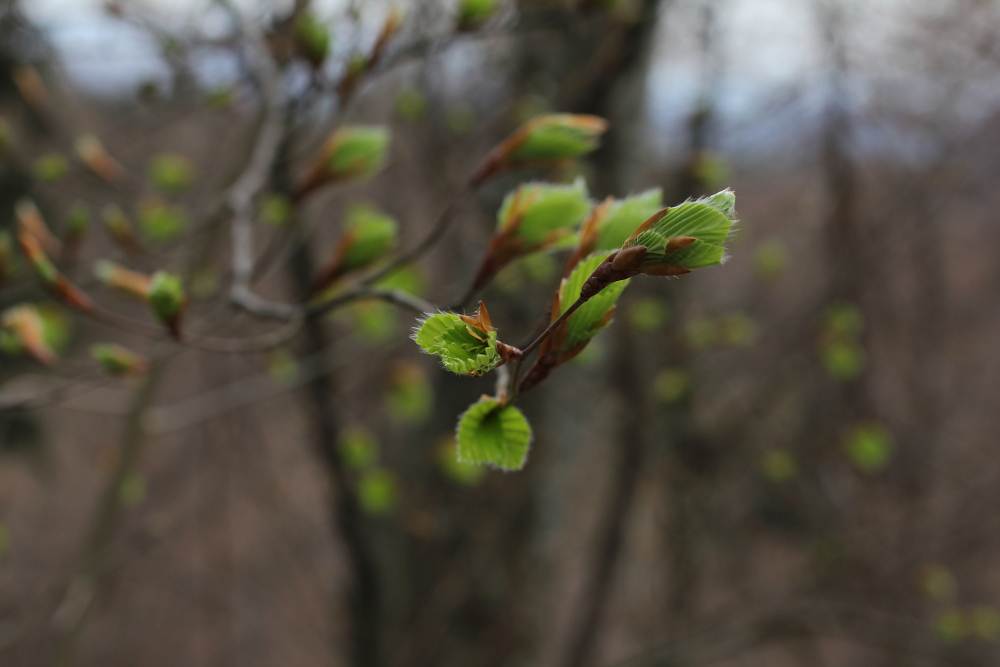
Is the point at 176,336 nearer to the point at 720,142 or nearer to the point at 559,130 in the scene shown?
the point at 559,130

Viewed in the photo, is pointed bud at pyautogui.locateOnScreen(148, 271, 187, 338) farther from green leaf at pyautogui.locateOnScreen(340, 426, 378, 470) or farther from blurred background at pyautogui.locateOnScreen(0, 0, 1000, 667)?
green leaf at pyautogui.locateOnScreen(340, 426, 378, 470)

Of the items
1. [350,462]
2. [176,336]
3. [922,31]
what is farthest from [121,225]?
[922,31]

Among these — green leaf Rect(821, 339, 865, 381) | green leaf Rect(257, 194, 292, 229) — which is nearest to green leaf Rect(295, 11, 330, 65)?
green leaf Rect(257, 194, 292, 229)

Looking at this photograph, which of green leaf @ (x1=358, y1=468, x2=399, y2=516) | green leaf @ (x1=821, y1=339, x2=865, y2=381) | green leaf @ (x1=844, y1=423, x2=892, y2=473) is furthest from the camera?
green leaf @ (x1=844, y1=423, x2=892, y2=473)

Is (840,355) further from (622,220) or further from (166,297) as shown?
(166,297)

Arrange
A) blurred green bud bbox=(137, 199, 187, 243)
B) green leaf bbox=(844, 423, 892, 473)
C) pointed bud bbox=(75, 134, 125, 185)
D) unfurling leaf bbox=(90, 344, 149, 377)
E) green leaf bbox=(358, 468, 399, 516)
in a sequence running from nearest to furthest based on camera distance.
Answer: unfurling leaf bbox=(90, 344, 149, 377), pointed bud bbox=(75, 134, 125, 185), blurred green bud bbox=(137, 199, 187, 243), green leaf bbox=(358, 468, 399, 516), green leaf bbox=(844, 423, 892, 473)

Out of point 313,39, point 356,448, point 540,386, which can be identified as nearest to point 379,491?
point 356,448

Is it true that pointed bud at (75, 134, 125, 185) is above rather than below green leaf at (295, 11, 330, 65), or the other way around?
above
